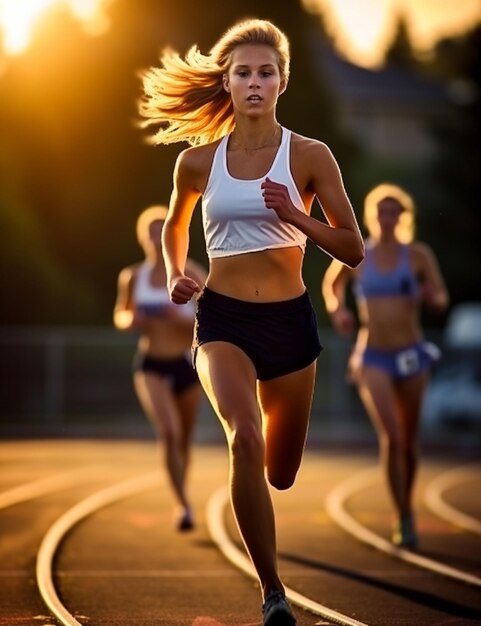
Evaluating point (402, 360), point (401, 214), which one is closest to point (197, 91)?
point (402, 360)

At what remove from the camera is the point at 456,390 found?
30297 millimetres

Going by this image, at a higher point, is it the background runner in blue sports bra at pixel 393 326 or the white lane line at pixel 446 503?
the background runner in blue sports bra at pixel 393 326

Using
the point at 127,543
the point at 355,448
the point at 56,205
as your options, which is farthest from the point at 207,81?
the point at 56,205

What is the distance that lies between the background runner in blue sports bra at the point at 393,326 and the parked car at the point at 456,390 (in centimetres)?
1784

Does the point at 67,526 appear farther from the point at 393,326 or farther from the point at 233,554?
the point at 393,326

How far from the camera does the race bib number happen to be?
39.3ft

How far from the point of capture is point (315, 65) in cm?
4850

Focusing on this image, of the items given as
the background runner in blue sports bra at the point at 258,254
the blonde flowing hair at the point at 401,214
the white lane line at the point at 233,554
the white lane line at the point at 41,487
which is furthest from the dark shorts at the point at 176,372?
the background runner in blue sports bra at the point at 258,254

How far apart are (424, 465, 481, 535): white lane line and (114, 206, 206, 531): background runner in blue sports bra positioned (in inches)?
86.4

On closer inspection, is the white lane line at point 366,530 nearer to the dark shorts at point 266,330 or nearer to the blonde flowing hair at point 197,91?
the dark shorts at point 266,330

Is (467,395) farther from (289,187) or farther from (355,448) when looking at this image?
(289,187)

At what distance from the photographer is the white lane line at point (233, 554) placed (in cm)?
812

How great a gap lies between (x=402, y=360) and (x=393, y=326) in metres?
0.29

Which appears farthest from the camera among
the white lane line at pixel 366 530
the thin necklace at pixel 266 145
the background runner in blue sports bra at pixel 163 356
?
the background runner in blue sports bra at pixel 163 356
